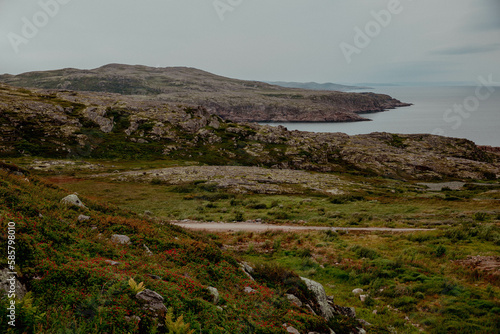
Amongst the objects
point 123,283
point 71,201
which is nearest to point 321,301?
point 123,283

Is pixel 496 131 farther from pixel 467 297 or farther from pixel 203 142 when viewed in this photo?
pixel 467 297

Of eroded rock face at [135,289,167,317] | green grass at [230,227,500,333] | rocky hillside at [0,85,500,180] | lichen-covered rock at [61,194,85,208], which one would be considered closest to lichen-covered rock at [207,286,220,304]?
eroded rock face at [135,289,167,317]

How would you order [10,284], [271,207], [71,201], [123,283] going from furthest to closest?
[271,207] → [71,201] → [123,283] → [10,284]

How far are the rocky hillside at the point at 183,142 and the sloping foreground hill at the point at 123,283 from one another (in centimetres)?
8975

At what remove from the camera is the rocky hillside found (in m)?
94.2

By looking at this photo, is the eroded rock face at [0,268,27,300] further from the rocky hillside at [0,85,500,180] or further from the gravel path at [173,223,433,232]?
the rocky hillside at [0,85,500,180]

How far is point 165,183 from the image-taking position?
64.6m

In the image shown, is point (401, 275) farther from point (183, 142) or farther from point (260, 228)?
point (183, 142)

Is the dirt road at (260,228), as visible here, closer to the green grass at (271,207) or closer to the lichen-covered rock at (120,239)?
the green grass at (271,207)

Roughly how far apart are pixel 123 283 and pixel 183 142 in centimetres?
11114

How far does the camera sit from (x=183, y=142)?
115000mm

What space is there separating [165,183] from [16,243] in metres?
58.2

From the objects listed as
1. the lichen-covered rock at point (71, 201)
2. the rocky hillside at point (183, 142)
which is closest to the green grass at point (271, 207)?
the lichen-covered rock at point (71, 201)

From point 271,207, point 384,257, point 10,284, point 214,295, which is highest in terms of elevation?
point 10,284
